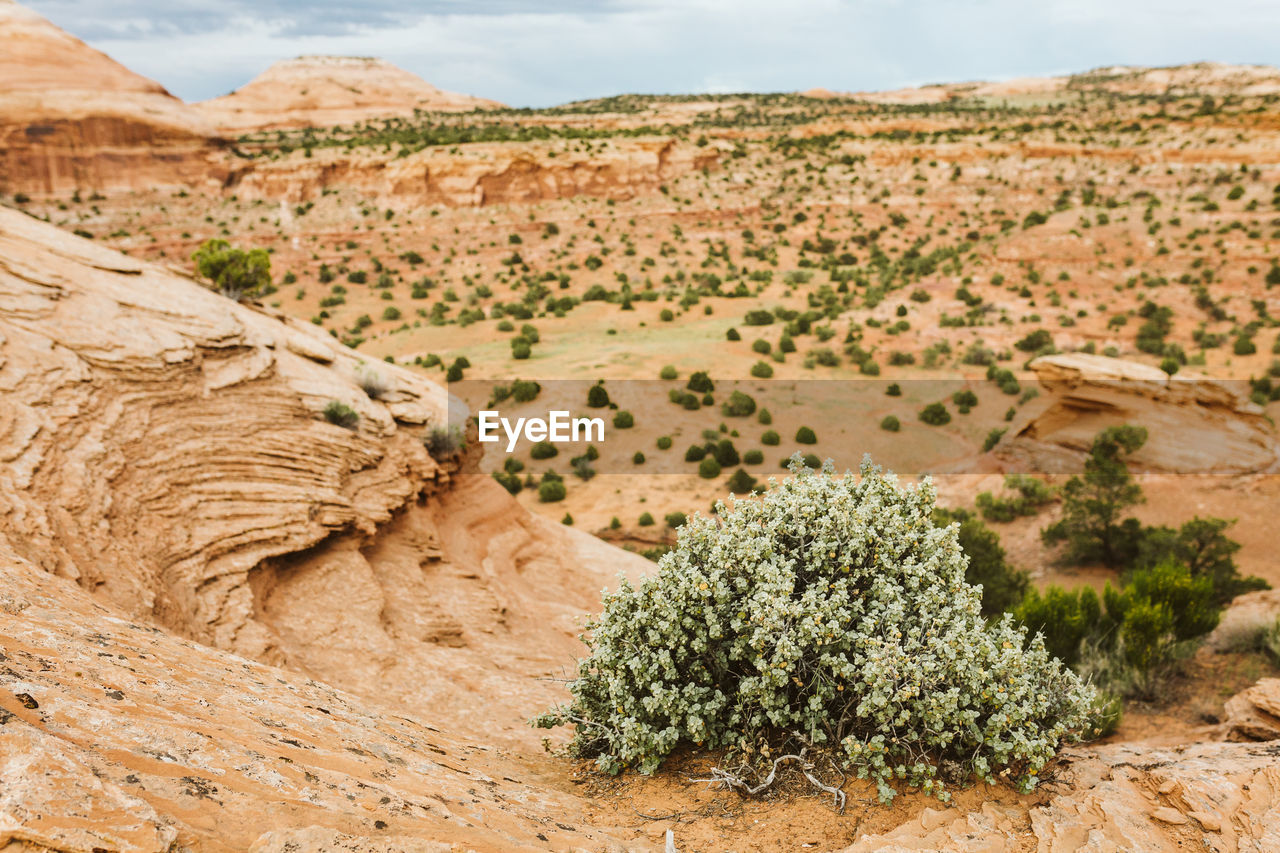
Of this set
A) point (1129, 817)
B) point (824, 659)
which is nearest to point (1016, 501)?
point (1129, 817)

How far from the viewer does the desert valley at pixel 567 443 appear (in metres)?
4.63

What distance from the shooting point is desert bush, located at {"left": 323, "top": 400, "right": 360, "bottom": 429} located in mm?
10594

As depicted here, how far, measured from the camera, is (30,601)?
15.5 feet

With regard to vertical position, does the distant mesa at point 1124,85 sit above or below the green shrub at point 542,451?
above

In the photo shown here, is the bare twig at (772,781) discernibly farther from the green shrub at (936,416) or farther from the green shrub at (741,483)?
the green shrub at (936,416)

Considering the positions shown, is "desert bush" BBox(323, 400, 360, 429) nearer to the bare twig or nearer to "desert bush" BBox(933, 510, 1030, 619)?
the bare twig

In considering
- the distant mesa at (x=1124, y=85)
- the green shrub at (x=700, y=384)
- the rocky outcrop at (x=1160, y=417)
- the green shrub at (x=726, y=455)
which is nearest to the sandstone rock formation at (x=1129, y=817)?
the rocky outcrop at (x=1160, y=417)

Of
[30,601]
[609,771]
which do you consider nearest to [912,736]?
[609,771]

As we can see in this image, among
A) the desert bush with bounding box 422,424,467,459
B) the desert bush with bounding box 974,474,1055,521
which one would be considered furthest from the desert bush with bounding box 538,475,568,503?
the desert bush with bounding box 974,474,1055,521

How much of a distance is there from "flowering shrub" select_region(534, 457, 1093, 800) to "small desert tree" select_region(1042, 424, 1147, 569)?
19.2 m

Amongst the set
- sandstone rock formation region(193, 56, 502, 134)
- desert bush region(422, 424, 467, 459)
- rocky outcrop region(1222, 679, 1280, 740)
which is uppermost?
sandstone rock formation region(193, 56, 502, 134)

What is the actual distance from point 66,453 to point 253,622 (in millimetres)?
2432

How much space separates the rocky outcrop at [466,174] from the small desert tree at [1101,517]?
163 ft


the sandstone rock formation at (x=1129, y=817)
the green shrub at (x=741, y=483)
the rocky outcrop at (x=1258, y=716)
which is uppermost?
the sandstone rock formation at (x=1129, y=817)
